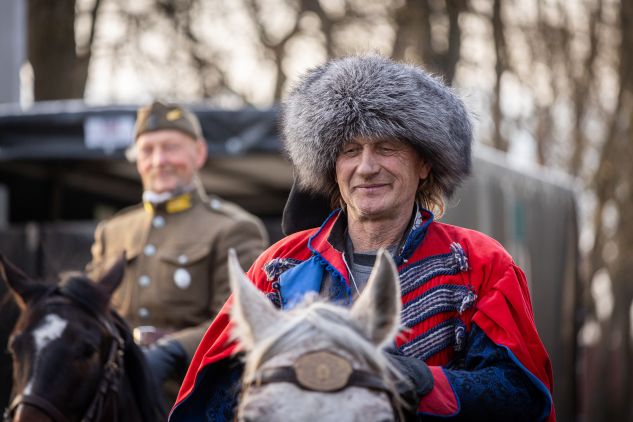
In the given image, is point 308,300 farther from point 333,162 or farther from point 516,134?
point 516,134

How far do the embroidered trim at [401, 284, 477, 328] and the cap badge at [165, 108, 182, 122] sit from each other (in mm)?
2847

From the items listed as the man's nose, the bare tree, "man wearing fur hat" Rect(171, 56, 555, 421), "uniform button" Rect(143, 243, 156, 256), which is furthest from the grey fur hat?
the bare tree

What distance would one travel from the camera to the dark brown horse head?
3.99 metres

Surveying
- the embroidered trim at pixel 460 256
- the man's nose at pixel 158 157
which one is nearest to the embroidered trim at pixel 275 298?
the embroidered trim at pixel 460 256

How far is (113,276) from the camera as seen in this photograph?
4.57 meters

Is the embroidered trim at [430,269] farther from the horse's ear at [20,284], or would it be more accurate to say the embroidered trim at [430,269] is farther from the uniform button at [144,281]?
the uniform button at [144,281]

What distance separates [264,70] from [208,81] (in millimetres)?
1035

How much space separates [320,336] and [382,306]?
19cm

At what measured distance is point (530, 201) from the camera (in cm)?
1083

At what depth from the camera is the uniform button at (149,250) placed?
18.5 ft


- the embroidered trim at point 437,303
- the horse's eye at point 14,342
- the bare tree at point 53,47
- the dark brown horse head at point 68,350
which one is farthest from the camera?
the bare tree at point 53,47

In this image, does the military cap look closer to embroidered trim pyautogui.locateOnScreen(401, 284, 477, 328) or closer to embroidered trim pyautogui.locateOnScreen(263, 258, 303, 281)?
embroidered trim pyautogui.locateOnScreen(263, 258, 303, 281)

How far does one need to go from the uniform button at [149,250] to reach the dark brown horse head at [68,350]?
1016 millimetres

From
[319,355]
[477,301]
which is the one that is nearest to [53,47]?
[477,301]
